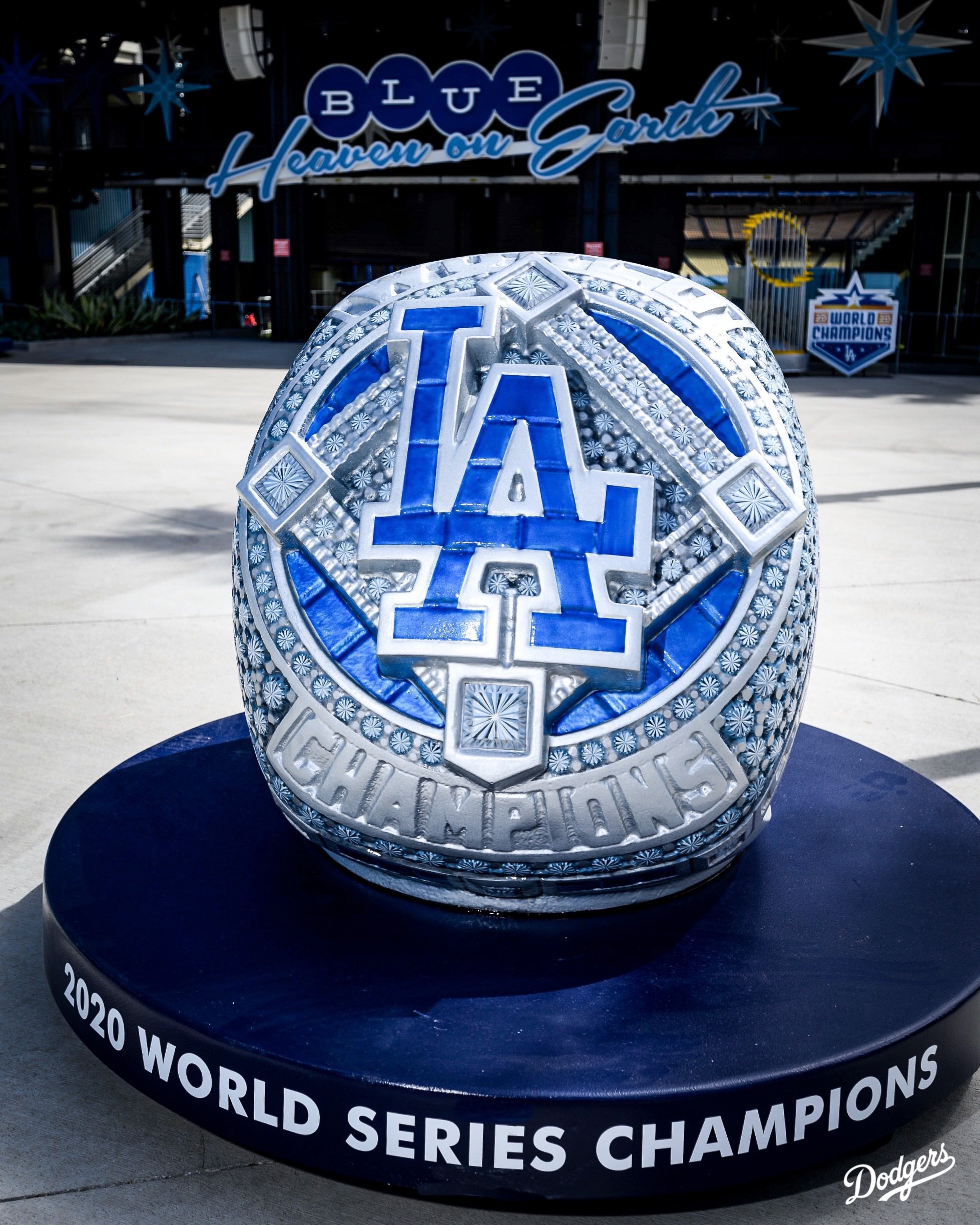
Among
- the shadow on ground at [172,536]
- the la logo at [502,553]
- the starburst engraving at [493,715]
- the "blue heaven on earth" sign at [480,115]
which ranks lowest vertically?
the shadow on ground at [172,536]

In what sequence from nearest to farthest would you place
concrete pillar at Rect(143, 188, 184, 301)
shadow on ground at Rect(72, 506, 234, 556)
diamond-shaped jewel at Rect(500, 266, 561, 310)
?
diamond-shaped jewel at Rect(500, 266, 561, 310), shadow on ground at Rect(72, 506, 234, 556), concrete pillar at Rect(143, 188, 184, 301)

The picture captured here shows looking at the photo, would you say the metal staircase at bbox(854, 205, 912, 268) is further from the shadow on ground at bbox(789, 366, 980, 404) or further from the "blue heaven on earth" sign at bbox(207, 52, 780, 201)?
the shadow on ground at bbox(789, 366, 980, 404)

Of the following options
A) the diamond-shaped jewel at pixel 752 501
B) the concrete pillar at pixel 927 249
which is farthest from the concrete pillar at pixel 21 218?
the diamond-shaped jewel at pixel 752 501

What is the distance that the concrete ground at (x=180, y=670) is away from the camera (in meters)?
2.25

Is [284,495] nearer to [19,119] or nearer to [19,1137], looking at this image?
[19,1137]

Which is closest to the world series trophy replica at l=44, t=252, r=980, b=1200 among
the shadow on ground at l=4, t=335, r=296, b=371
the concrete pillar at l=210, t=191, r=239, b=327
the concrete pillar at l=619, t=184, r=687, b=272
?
the shadow on ground at l=4, t=335, r=296, b=371

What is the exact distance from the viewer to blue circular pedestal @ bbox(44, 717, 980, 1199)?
207 cm

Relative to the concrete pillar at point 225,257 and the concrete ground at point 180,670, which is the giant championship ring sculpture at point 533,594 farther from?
the concrete pillar at point 225,257

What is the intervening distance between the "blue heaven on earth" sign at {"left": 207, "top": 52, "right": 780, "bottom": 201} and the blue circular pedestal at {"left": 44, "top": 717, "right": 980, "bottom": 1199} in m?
19.6

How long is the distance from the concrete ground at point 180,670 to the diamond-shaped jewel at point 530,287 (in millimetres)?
1484

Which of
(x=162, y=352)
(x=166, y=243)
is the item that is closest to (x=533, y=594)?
(x=162, y=352)

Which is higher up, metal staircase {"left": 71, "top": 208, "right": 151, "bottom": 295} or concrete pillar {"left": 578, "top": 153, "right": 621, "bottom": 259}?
concrete pillar {"left": 578, "top": 153, "right": 621, "bottom": 259}

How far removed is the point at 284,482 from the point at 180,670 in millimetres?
2863

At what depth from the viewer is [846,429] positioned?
1288 centimetres
